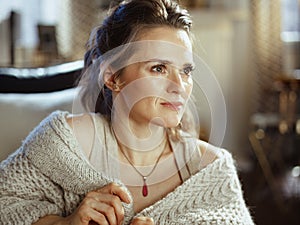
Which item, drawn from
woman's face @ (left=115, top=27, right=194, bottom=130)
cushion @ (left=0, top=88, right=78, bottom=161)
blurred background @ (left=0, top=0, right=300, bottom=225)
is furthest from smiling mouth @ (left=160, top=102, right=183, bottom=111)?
blurred background @ (left=0, top=0, right=300, bottom=225)

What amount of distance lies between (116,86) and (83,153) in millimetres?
146

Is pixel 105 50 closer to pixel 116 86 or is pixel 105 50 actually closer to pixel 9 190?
pixel 116 86

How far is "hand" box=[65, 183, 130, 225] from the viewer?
967 mm

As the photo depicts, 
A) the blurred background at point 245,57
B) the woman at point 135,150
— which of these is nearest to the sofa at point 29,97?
the woman at point 135,150

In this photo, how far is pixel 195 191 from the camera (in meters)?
1.12

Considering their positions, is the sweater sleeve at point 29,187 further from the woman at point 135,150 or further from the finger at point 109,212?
the finger at point 109,212

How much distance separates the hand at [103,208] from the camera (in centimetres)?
97

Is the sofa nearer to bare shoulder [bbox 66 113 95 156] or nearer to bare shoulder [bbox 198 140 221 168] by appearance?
bare shoulder [bbox 66 113 95 156]

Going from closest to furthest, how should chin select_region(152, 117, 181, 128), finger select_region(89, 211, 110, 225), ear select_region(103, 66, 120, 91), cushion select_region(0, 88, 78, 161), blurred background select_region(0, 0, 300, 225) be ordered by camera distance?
1. finger select_region(89, 211, 110, 225)
2. chin select_region(152, 117, 181, 128)
3. ear select_region(103, 66, 120, 91)
4. cushion select_region(0, 88, 78, 161)
5. blurred background select_region(0, 0, 300, 225)

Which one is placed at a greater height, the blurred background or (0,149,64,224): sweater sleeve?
(0,149,64,224): sweater sleeve

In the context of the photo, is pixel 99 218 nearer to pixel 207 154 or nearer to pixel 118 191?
pixel 118 191

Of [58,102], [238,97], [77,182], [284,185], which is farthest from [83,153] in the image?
[238,97]

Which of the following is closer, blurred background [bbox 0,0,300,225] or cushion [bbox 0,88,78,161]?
cushion [bbox 0,88,78,161]

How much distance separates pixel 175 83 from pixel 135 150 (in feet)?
0.64
